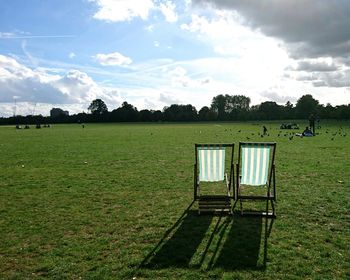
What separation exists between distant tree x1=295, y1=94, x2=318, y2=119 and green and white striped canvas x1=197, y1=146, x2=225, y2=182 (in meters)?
116

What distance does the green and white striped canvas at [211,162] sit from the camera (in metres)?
8.04

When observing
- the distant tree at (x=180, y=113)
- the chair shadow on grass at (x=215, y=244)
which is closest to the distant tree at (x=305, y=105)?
the distant tree at (x=180, y=113)

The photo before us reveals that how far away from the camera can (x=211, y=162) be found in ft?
26.7

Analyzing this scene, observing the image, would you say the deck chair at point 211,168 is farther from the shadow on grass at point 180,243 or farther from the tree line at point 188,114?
the tree line at point 188,114

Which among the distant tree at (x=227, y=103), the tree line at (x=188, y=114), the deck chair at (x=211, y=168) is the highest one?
the distant tree at (x=227, y=103)

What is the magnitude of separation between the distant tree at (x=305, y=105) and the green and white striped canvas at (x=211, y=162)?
4562 inches

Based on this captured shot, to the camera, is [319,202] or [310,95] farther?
[310,95]

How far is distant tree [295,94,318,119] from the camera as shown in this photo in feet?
386

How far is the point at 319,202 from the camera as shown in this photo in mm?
8430

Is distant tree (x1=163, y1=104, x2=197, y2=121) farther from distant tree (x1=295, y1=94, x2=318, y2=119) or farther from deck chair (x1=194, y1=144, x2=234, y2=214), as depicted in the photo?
deck chair (x1=194, y1=144, x2=234, y2=214)

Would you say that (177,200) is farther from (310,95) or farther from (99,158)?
(310,95)

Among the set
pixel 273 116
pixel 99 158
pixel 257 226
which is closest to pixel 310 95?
pixel 273 116

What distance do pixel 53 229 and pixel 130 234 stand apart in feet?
5.30

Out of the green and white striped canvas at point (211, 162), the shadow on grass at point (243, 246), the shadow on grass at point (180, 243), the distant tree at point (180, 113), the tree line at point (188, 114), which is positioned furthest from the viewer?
the distant tree at point (180, 113)
